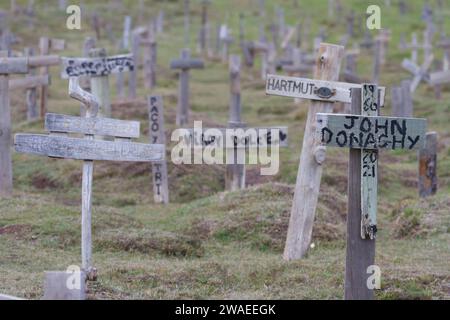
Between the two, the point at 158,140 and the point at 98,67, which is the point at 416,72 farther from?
the point at 158,140

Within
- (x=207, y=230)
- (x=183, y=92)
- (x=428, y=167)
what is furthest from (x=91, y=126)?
(x=183, y=92)

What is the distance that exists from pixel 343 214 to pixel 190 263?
3.92 metres

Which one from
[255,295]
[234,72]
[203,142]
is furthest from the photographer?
[234,72]

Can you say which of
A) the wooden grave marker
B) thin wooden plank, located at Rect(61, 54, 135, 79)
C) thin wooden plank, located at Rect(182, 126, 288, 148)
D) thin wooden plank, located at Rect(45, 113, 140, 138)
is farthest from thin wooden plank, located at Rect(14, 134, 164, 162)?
the wooden grave marker

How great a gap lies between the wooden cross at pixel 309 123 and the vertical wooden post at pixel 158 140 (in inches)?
186

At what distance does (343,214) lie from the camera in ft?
→ 44.5

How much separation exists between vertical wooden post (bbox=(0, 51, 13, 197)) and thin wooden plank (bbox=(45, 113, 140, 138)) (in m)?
4.84

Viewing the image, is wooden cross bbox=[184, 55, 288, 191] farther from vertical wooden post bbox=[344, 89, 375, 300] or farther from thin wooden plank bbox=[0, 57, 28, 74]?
vertical wooden post bbox=[344, 89, 375, 300]

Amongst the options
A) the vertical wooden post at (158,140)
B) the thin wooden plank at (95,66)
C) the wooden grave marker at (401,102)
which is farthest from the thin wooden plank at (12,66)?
the wooden grave marker at (401,102)

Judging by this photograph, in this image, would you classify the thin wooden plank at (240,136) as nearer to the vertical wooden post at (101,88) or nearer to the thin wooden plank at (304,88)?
the thin wooden plank at (304,88)

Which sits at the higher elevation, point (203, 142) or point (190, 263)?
point (203, 142)

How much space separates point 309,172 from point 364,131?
2.99 meters

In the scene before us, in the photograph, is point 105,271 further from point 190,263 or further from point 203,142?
point 203,142

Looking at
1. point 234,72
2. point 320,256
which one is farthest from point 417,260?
point 234,72
